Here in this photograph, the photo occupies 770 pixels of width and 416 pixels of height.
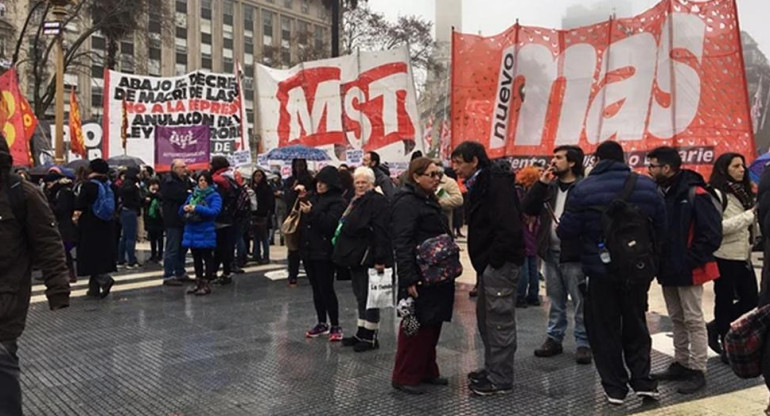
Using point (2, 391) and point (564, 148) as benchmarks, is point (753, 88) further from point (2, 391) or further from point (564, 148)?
point (2, 391)

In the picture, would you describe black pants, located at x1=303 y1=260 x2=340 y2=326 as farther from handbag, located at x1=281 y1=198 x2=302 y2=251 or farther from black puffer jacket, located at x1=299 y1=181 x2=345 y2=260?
handbag, located at x1=281 y1=198 x2=302 y2=251

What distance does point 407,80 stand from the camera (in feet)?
37.7

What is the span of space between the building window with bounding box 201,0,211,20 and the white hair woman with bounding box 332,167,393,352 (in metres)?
74.2

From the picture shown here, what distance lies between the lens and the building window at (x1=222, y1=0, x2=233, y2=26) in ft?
249

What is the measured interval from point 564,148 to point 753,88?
46.4 meters

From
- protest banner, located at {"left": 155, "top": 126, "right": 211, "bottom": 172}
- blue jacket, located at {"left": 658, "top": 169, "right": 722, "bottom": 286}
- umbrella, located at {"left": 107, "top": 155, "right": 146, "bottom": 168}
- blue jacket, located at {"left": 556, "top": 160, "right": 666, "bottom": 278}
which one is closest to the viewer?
blue jacket, located at {"left": 556, "top": 160, "right": 666, "bottom": 278}

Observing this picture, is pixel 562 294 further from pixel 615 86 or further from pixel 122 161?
pixel 122 161

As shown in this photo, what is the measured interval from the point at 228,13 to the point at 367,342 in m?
77.0

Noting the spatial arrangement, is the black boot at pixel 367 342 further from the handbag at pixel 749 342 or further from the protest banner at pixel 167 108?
the protest banner at pixel 167 108

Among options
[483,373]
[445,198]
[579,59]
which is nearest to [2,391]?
[483,373]

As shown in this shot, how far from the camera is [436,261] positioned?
4426mm

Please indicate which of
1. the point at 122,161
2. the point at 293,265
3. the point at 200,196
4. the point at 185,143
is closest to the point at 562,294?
the point at 293,265

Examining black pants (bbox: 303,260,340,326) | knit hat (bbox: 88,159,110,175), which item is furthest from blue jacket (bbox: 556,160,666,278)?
knit hat (bbox: 88,159,110,175)

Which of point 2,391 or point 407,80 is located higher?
point 407,80
